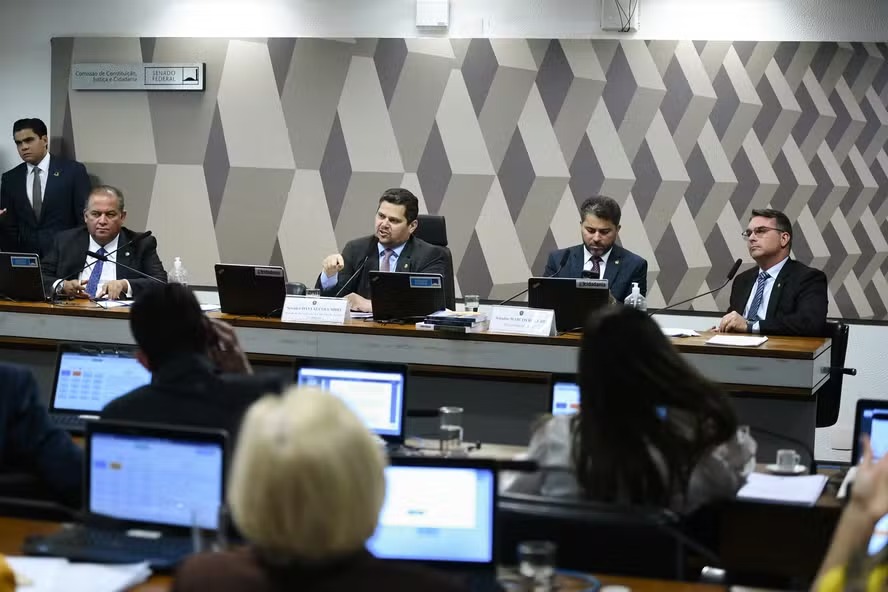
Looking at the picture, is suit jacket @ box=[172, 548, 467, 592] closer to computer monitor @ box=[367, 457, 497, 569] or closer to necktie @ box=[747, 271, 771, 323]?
computer monitor @ box=[367, 457, 497, 569]

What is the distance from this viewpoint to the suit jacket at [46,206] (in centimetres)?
690

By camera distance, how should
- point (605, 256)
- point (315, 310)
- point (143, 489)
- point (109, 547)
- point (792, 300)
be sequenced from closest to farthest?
point (109, 547)
point (143, 489)
point (315, 310)
point (792, 300)
point (605, 256)

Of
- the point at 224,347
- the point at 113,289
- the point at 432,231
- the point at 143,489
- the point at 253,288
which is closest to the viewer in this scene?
the point at 143,489

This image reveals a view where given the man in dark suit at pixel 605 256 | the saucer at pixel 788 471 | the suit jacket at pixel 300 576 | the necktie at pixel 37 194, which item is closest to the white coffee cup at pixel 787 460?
the saucer at pixel 788 471

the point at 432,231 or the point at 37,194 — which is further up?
the point at 37,194

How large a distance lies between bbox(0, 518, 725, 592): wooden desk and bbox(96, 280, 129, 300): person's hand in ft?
9.83

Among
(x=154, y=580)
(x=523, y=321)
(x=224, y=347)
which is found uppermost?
(x=523, y=321)

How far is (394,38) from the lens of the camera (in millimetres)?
6645

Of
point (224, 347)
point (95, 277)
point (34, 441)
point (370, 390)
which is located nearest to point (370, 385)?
point (370, 390)

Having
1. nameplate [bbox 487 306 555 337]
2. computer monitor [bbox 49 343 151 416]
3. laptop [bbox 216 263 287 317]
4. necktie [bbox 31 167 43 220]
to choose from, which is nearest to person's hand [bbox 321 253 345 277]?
laptop [bbox 216 263 287 317]

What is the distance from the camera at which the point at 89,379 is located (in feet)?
11.6

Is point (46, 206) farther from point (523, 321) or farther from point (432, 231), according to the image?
point (523, 321)

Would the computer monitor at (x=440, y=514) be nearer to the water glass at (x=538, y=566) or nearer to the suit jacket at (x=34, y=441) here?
the water glass at (x=538, y=566)

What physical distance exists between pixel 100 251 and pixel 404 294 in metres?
1.80
